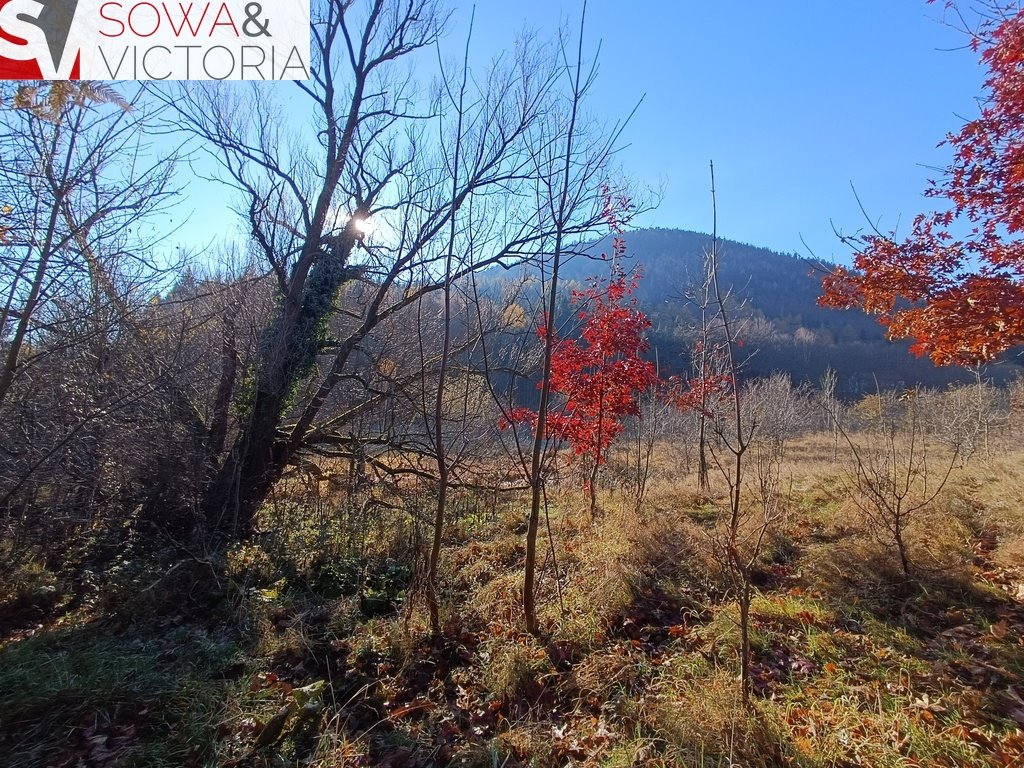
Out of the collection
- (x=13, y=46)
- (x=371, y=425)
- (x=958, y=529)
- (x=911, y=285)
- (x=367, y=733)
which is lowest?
(x=367, y=733)

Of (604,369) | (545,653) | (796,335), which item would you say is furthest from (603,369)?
(796,335)

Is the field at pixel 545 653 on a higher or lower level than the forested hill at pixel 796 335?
lower

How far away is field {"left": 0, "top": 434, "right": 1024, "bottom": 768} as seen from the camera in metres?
2.42

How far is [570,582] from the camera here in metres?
4.24

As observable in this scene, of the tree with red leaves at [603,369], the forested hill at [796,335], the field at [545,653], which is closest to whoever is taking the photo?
the field at [545,653]

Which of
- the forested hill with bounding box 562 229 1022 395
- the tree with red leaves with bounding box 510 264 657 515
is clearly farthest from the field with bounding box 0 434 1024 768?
the forested hill with bounding box 562 229 1022 395

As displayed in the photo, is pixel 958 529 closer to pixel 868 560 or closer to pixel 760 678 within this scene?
pixel 868 560

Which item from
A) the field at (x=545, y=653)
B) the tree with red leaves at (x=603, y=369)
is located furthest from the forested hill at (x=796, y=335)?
the field at (x=545, y=653)

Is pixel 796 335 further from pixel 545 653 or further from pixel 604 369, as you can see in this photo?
pixel 545 653

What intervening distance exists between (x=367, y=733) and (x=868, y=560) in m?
4.35

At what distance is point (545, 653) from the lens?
3.25 meters

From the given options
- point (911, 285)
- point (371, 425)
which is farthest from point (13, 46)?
point (911, 285)

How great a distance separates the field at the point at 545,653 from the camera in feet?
7.95

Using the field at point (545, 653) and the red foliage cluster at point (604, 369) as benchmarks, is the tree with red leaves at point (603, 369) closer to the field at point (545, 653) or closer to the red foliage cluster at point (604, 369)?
the red foliage cluster at point (604, 369)
